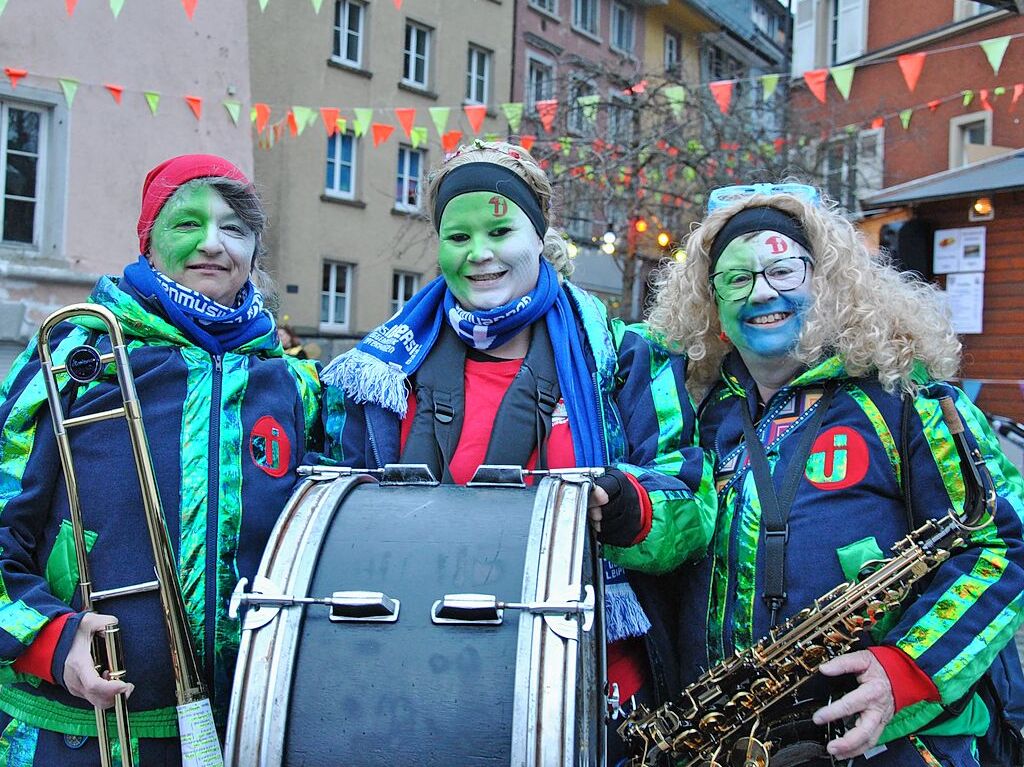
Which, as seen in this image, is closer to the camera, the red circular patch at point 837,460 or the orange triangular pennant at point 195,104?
the red circular patch at point 837,460

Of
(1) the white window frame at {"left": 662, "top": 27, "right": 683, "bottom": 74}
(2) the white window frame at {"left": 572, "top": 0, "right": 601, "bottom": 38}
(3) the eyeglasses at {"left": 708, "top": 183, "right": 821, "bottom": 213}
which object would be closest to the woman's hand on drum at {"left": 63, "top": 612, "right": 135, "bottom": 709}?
(3) the eyeglasses at {"left": 708, "top": 183, "right": 821, "bottom": 213}

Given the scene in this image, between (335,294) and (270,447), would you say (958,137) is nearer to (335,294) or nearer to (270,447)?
(335,294)

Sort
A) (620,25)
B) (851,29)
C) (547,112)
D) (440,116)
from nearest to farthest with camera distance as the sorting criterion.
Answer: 1. (440,116)
2. (547,112)
3. (851,29)
4. (620,25)

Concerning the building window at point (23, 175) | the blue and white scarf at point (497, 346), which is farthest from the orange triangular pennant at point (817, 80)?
the blue and white scarf at point (497, 346)

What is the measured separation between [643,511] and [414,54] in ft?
58.8

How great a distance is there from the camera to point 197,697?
1921 mm

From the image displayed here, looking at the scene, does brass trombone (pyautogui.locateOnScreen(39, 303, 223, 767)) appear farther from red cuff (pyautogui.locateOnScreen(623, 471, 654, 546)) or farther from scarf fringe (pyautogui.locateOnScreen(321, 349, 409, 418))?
red cuff (pyautogui.locateOnScreen(623, 471, 654, 546))

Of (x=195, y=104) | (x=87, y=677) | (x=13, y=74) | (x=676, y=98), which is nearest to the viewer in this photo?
(x=87, y=677)

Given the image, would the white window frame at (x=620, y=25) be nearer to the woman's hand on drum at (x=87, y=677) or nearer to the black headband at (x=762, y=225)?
the black headband at (x=762, y=225)

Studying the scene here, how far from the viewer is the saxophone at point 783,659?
81.5 inches

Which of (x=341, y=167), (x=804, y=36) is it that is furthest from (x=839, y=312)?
(x=804, y=36)

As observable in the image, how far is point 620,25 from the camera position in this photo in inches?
900

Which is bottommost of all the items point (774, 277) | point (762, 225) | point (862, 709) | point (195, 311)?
point (862, 709)

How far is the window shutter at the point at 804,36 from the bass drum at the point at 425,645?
59.7 feet
